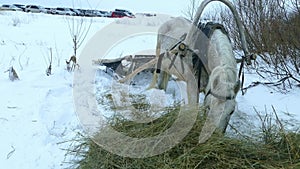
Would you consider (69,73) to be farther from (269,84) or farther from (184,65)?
(269,84)

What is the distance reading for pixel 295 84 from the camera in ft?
17.3

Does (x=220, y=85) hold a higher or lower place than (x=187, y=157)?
higher

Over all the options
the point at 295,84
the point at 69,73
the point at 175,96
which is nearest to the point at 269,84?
the point at 295,84

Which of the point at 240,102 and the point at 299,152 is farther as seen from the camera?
the point at 240,102

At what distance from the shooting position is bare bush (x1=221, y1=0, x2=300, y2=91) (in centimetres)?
501

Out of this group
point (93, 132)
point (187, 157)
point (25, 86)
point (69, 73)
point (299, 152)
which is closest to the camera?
point (187, 157)

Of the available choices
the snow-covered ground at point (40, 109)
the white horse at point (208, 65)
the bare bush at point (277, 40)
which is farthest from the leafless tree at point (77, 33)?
the bare bush at point (277, 40)

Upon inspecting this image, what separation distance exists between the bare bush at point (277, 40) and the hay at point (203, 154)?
3009mm

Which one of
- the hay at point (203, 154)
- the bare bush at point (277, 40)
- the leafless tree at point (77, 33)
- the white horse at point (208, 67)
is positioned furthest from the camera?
the leafless tree at point (77, 33)

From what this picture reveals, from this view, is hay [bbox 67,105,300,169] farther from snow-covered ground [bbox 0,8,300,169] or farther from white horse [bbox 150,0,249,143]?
snow-covered ground [bbox 0,8,300,169]

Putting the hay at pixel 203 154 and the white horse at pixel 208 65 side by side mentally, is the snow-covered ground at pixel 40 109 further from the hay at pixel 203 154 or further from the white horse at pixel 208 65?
the white horse at pixel 208 65

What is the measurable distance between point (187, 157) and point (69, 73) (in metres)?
3.59

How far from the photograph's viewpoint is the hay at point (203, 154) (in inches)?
80.0

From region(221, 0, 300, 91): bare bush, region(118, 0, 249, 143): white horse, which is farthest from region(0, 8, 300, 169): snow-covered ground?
region(118, 0, 249, 143): white horse
